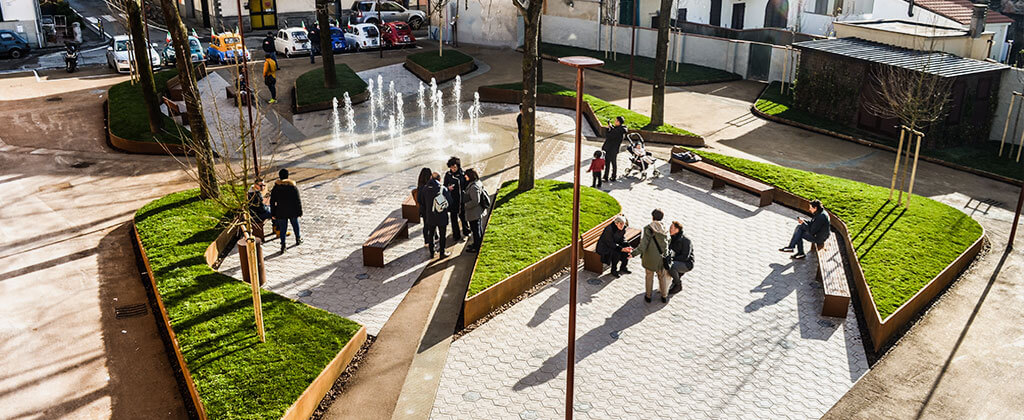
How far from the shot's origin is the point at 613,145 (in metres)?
19.2

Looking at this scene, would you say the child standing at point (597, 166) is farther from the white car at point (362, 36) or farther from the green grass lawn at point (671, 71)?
the white car at point (362, 36)

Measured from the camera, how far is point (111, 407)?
1088 centimetres

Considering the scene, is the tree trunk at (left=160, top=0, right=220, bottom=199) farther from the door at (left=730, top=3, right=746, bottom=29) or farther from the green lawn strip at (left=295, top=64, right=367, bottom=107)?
the door at (left=730, top=3, right=746, bottom=29)

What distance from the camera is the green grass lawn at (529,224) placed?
14297 mm

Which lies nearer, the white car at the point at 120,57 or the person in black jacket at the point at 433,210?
the person in black jacket at the point at 433,210

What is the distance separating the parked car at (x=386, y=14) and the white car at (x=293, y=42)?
6119 mm

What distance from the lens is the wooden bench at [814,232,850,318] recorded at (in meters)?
13.4

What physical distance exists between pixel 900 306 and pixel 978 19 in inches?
610

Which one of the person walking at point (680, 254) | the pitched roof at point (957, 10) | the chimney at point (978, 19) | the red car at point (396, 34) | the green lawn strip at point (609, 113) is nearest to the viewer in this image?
the person walking at point (680, 254)

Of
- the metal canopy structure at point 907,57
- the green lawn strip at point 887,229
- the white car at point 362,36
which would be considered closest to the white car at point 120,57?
the white car at point 362,36

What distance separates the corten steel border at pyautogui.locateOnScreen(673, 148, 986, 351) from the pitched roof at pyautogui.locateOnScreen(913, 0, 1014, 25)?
23534 millimetres

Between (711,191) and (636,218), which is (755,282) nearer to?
(636,218)

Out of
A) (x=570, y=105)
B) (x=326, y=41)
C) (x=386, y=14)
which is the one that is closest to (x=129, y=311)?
(x=326, y=41)

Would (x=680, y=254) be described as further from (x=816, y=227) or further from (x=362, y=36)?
(x=362, y=36)
